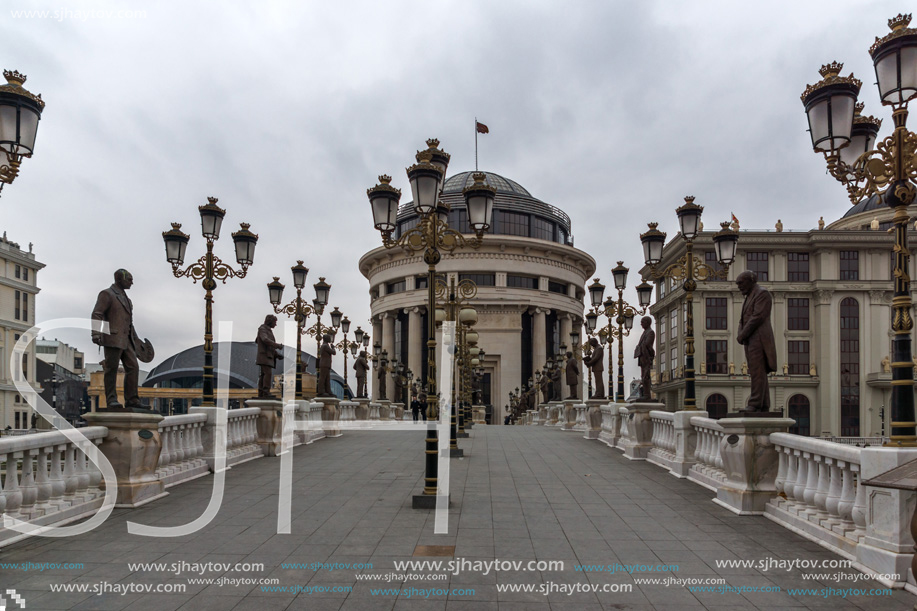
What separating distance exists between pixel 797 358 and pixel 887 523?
67132mm

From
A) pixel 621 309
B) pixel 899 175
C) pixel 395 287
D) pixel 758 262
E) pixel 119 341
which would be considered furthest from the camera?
pixel 395 287

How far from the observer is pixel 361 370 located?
1246 inches

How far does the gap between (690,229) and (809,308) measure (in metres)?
60.9

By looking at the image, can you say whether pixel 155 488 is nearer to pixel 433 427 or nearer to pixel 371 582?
pixel 433 427

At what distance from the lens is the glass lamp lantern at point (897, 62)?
6430 mm

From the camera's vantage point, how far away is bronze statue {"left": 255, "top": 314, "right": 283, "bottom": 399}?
1670cm

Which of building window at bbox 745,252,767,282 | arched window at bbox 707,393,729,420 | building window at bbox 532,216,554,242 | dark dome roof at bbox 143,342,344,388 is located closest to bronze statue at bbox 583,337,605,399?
arched window at bbox 707,393,729,420

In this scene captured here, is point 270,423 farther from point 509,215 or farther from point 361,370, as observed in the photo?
point 509,215

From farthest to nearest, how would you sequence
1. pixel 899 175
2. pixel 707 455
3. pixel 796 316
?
pixel 796 316, pixel 707 455, pixel 899 175

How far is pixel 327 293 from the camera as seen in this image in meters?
25.0

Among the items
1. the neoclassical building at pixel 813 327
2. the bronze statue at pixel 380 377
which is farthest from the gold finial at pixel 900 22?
the neoclassical building at pixel 813 327

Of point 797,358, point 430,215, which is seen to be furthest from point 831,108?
point 797,358

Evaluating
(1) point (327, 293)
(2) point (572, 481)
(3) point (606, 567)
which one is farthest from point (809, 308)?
(3) point (606, 567)

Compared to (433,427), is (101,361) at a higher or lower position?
higher
